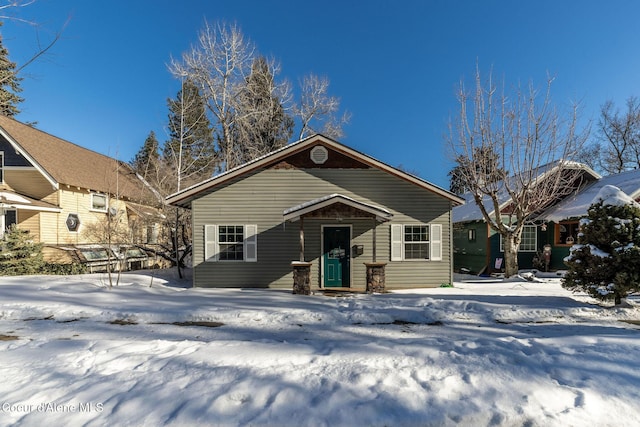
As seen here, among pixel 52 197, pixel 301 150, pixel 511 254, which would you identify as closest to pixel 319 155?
pixel 301 150

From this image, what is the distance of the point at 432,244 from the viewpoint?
11.0 metres

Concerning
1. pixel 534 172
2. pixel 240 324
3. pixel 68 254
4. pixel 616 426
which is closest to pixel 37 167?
pixel 68 254

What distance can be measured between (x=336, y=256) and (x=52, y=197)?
1542 cm

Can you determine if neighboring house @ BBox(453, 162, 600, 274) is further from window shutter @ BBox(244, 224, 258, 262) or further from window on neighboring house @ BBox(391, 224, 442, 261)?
window shutter @ BBox(244, 224, 258, 262)

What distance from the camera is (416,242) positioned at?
1098 centimetres

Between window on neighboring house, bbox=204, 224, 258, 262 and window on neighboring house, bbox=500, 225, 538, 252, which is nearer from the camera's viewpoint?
window on neighboring house, bbox=204, 224, 258, 262

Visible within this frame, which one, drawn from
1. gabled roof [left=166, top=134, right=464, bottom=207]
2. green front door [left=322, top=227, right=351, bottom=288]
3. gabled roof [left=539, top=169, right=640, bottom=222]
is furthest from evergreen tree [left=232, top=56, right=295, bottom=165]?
gabled roof [left=539, top=169, right=640, bottom=222]

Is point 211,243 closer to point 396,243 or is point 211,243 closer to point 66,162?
point 396,243

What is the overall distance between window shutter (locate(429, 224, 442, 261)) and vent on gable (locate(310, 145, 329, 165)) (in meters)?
4.65

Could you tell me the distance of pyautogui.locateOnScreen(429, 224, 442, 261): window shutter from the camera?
10961 mm

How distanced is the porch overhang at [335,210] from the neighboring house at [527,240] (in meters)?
8.25

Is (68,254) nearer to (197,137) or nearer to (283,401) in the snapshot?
(283,401)

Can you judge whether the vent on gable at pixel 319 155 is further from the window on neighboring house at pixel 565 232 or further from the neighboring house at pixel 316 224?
the window on neighboring house at pixel 565 232

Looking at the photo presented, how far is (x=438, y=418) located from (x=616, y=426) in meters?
1.58
